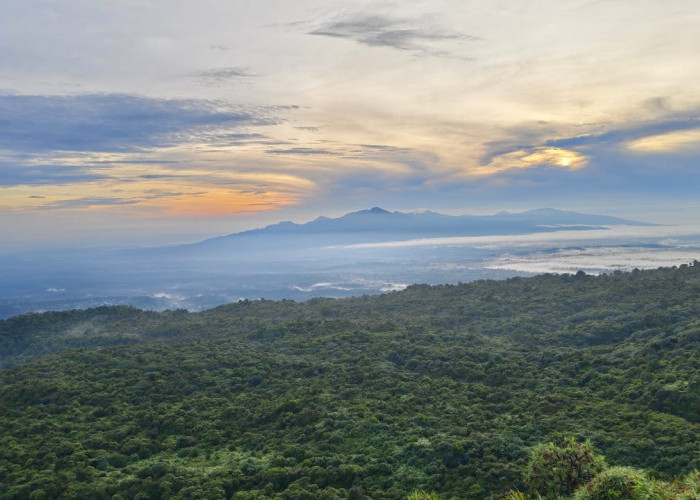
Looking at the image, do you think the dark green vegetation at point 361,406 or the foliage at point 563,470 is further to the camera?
the dark green vegetation at point 361,406

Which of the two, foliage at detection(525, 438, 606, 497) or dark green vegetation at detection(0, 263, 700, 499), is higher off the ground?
foliage at detection(525, 438, 606, 497)

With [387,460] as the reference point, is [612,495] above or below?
above

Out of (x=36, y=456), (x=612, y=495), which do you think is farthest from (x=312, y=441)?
(x=612, y=495)

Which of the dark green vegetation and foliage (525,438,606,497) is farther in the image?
the dark green vegetation

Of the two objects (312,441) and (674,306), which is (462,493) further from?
(674,306)

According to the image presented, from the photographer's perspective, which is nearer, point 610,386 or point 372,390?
point 610,386
